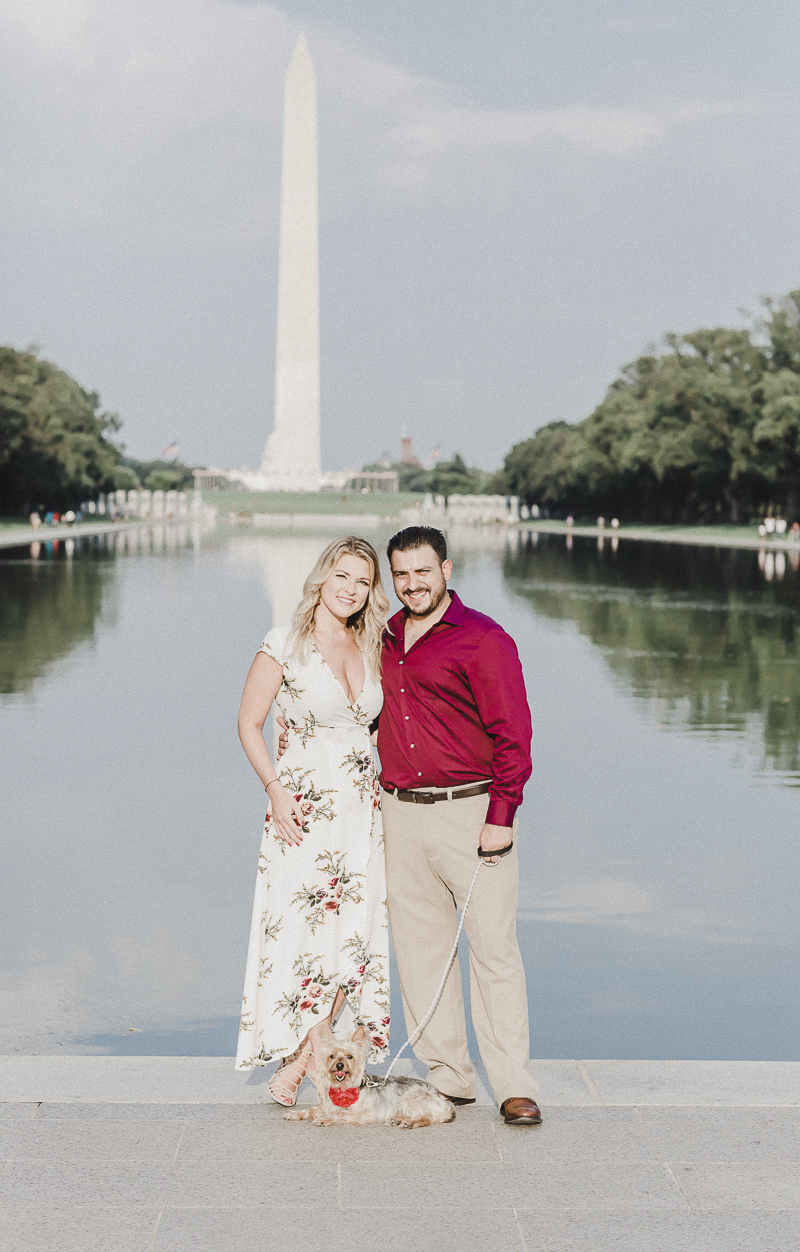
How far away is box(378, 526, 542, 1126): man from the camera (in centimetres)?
437

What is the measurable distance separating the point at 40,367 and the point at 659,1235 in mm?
79986

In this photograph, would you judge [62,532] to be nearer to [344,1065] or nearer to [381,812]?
[381,812]

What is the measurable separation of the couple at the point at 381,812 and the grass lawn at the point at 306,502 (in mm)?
82635

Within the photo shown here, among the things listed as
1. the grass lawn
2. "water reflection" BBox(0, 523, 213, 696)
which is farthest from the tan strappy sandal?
the grass lawn

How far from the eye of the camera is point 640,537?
73.4 meters

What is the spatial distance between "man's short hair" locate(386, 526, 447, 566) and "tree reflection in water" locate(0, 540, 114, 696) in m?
10.6

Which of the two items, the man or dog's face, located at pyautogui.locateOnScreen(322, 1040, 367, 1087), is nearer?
dog's face, located at pyautogui.locateOnScreen(322, 1040, 367, 1087)

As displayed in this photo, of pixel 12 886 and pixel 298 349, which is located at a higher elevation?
pixel 298 349

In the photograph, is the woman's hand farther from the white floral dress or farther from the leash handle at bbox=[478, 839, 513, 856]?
the leash handle at bbox=[478, 839, 513, 856]

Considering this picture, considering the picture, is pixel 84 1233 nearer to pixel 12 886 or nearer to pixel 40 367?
pixel 12 886

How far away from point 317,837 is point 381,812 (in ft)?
0.89

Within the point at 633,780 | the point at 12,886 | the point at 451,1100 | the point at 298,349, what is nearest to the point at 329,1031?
the point at 451,1100

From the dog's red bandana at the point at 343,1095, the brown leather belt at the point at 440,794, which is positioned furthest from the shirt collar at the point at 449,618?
the dog's red bandana at the point at 343,1095

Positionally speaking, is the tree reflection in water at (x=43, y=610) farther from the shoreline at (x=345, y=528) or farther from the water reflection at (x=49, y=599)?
the shoreline at (x=345, y=528)
